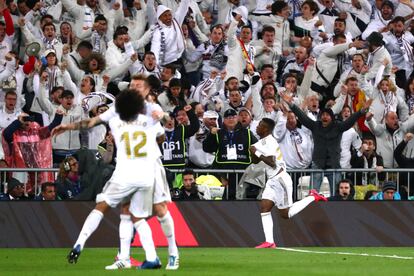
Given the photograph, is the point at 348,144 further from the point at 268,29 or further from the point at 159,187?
the point at 159,187

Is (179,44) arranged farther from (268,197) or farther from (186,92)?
(268,197)

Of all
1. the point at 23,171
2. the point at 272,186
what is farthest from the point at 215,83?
the point at 23,171

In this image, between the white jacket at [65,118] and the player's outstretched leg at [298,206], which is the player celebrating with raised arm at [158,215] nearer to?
the player's outstretched leg at [298,206]

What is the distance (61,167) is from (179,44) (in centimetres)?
643

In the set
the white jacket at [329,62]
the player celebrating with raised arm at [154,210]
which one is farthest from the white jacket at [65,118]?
the player celebrating with raised arm at [154,210]

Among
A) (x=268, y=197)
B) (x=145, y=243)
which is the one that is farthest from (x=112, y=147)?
(x=145, y=243)

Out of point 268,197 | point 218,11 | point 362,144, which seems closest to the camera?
point 268,197

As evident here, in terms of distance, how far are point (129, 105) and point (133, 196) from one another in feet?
3.52

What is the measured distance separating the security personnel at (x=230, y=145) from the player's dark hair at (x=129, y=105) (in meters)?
8.33

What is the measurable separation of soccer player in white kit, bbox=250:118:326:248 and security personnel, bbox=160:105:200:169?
255 cm

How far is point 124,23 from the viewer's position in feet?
93.4

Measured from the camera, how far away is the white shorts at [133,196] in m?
15.7

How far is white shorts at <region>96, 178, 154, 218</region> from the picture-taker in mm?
15719

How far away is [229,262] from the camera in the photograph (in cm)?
1775
